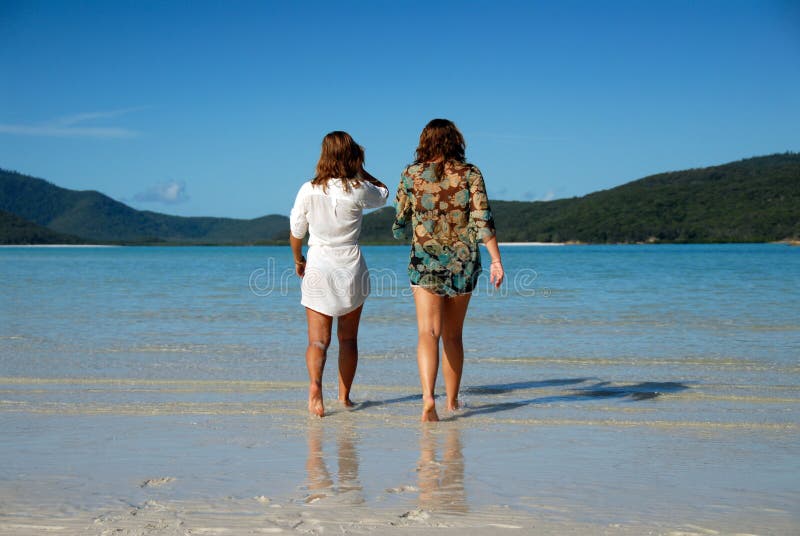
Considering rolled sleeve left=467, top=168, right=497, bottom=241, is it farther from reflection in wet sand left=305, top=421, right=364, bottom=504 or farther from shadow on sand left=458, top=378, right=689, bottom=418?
reflection in wet sand left=305, top=421, right=364, bottom=504

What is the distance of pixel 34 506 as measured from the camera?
3291mm

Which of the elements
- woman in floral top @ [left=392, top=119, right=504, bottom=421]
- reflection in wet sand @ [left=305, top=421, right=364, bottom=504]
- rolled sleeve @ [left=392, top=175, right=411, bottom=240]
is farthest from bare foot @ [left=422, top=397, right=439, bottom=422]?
Result: rolled sleeve @ [left=392, top=175, right=411, bottom=240]

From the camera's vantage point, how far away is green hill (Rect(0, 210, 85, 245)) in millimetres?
182500

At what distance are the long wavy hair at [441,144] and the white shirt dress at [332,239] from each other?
0.44 m

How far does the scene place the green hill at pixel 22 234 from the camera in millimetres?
182500

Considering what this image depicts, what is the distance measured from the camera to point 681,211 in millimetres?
145125

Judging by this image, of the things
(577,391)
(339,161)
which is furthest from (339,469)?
(577,391)

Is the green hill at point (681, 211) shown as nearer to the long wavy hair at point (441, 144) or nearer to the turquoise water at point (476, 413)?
the turquoise water at point (476, 413)

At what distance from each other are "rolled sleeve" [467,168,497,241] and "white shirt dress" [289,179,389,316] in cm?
64

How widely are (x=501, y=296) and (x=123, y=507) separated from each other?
14.8m

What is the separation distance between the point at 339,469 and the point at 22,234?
200279 mm

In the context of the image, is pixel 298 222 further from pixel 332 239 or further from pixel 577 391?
pixel 577 391

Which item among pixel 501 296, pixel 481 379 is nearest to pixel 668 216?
pixel 501 296

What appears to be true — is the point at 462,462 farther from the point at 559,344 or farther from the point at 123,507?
the point at 559,344
